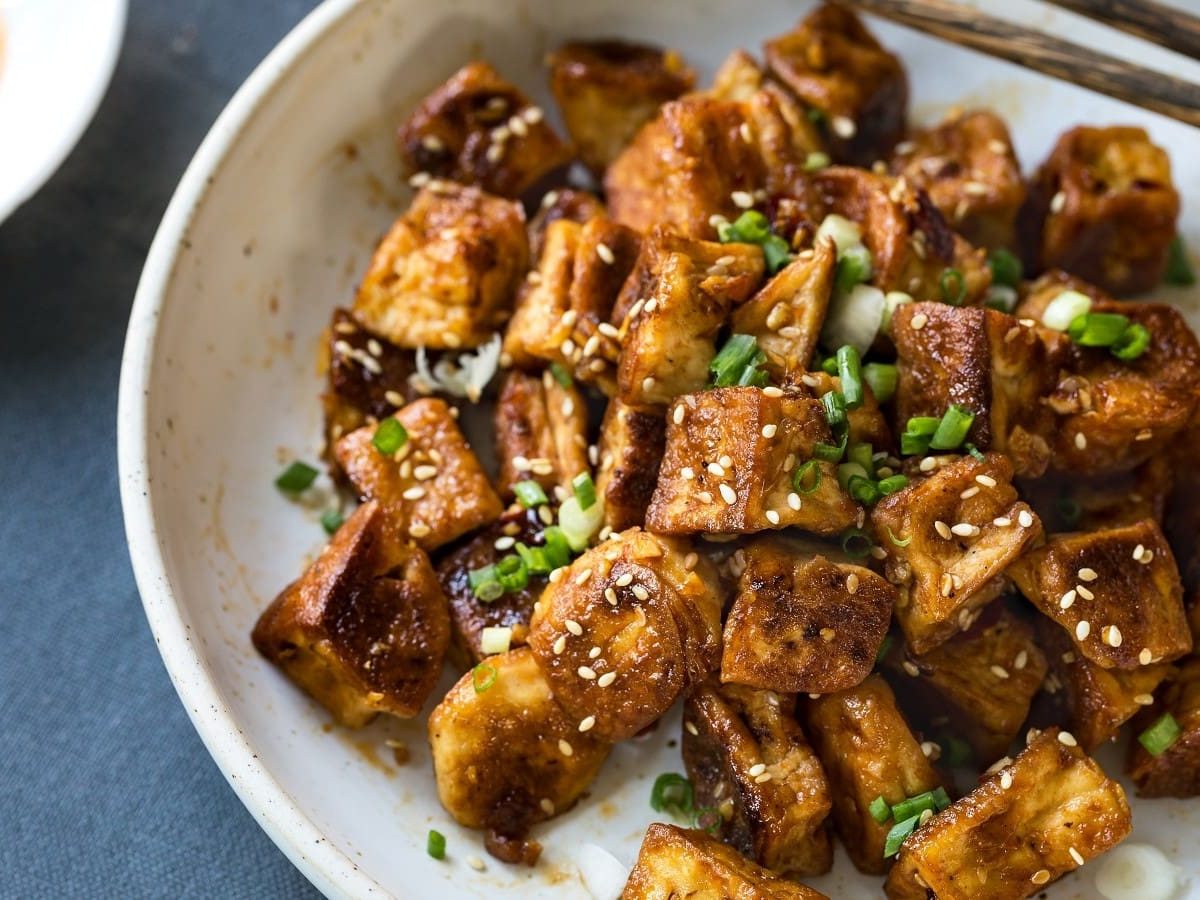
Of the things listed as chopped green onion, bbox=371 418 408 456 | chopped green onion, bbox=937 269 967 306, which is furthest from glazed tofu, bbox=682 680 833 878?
chopped green onion, bbox=937 269 967 306

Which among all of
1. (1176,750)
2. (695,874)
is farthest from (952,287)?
(695,874)

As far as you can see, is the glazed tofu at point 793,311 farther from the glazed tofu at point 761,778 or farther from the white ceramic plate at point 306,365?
the white ceramic plate at point 306,365

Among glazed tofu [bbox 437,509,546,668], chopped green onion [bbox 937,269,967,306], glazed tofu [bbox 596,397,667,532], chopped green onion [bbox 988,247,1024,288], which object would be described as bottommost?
glazed tofu [bbox 437,509,546,668]

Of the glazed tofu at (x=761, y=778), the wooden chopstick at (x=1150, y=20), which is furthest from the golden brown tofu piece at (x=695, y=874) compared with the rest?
the wooden chopstick at (x=1150, y=20)

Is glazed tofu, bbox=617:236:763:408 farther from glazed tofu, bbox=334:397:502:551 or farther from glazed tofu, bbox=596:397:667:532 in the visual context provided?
glazed tofu, bbox=334:397:502:551

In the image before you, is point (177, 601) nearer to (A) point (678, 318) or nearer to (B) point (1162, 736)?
(A) point (678, 318)
